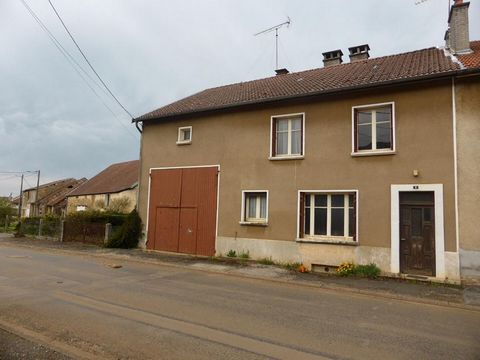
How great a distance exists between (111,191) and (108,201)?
3.33 feet

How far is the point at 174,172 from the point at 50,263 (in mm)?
6300

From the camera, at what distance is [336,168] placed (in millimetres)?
12812

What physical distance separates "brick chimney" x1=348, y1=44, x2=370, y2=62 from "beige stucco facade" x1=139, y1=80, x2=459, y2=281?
6622 millimetres

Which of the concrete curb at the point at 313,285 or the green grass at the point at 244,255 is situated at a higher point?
the green grass at the point at 244,255

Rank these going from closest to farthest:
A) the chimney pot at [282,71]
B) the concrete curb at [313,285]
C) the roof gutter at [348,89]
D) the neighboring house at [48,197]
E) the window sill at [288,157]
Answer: the concrete curb at [313,285], the roof gutter at [348,89], the window sill at [288,157], the chimney pot at [282,71], the neighboring house at [48,197]

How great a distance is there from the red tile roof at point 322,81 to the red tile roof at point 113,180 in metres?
15.3

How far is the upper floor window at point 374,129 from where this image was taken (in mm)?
12155

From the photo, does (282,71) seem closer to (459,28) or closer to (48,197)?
(459,28)

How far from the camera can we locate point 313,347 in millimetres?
5168

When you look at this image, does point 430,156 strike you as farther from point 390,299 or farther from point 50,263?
point 50,263

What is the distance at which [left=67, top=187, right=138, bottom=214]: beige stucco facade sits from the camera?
3062cm

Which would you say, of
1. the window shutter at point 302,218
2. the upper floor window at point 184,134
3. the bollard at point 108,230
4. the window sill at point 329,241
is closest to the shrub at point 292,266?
the window sill at point 329,241

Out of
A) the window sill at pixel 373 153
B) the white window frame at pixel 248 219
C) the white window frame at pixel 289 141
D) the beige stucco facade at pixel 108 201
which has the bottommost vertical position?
the white window frame at pixel 248 219

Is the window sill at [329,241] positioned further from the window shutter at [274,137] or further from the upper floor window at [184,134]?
the upper floor window at [184,134]
